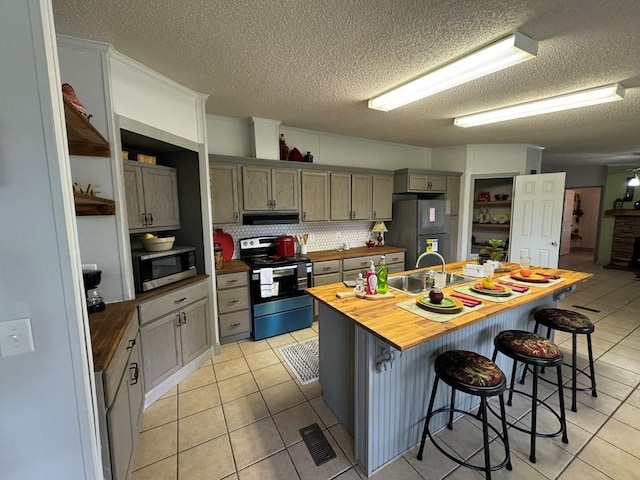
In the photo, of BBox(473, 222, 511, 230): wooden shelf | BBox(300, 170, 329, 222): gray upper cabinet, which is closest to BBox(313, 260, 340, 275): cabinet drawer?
BBox(300, 170, 329, 222): gray upper cabinet

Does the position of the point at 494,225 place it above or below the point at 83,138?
below

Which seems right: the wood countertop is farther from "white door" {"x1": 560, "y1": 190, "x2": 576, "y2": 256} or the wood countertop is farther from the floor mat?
"white door" {"x1": 560, "y1": 190, "x2": 576, "y2": 256}

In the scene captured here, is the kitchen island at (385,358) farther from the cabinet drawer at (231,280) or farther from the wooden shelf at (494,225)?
the wooden shelf at (494,225)

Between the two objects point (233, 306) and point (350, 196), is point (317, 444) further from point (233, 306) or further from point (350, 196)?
point (350, 196)

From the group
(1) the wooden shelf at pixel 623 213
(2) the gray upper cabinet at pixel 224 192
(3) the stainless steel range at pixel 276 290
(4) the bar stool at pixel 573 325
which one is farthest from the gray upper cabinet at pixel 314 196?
(1) the wooden shelf at pixel 623 213

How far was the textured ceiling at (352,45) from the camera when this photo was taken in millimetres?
1514

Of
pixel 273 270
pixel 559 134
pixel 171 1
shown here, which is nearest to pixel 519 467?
pixel 273 270

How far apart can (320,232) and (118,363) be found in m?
3.10

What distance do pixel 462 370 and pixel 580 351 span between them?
2544 millimetres

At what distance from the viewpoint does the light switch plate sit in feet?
2.85

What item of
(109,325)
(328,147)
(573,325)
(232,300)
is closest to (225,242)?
(232,300)

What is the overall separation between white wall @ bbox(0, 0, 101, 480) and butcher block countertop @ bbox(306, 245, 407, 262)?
2.78 meters

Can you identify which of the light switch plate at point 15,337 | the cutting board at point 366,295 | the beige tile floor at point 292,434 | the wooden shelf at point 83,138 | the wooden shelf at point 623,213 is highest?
the wooden shelf at point 83,138

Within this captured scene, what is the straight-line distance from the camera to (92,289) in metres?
1.85
